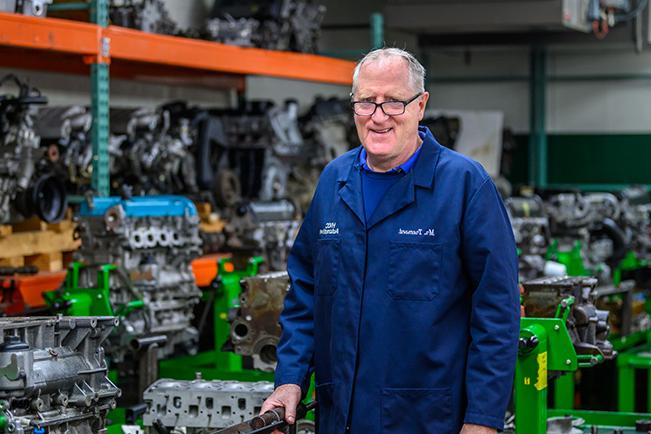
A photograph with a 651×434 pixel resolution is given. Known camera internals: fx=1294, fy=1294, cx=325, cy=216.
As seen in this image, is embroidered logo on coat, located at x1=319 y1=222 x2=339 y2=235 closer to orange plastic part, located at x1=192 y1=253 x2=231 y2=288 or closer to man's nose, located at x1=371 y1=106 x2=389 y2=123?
man's nose, located at x1=371 y1=106 x2=389 y2=123

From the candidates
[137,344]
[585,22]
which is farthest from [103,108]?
[585,22]

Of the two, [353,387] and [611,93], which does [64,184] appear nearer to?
[353,387]

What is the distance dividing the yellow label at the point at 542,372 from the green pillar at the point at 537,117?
11076 mm

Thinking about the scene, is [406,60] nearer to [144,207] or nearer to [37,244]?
[144,207]

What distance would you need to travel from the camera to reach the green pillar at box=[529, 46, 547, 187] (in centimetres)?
1584

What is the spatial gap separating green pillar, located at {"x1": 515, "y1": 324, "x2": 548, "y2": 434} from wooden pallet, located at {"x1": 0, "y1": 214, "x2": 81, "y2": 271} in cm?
352

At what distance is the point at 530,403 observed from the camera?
15.7ft

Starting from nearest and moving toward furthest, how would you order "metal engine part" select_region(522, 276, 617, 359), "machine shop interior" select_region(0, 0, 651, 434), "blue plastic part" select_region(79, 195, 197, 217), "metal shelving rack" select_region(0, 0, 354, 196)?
"machine shop interior" select_region(0, 0, 651, 434) → "metal engine part" select_region(522, 276, 617, 359) → "metal shelving rack" select_region(0, 0, 354, 196) → "blue plastic part" select_region(79, 195, 197, 217)

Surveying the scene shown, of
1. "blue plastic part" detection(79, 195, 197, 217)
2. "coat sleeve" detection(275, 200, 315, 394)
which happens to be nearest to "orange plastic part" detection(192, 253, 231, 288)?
"blue plastic part" detection(79, 195, 197, 217)

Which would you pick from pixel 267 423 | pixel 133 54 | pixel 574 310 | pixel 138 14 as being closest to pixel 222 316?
pixel 133 54

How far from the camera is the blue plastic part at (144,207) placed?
274 inches

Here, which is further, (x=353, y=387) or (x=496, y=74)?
(x=496, y=74)

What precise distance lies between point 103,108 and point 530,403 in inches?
142

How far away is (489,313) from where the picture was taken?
3727 millimetres
